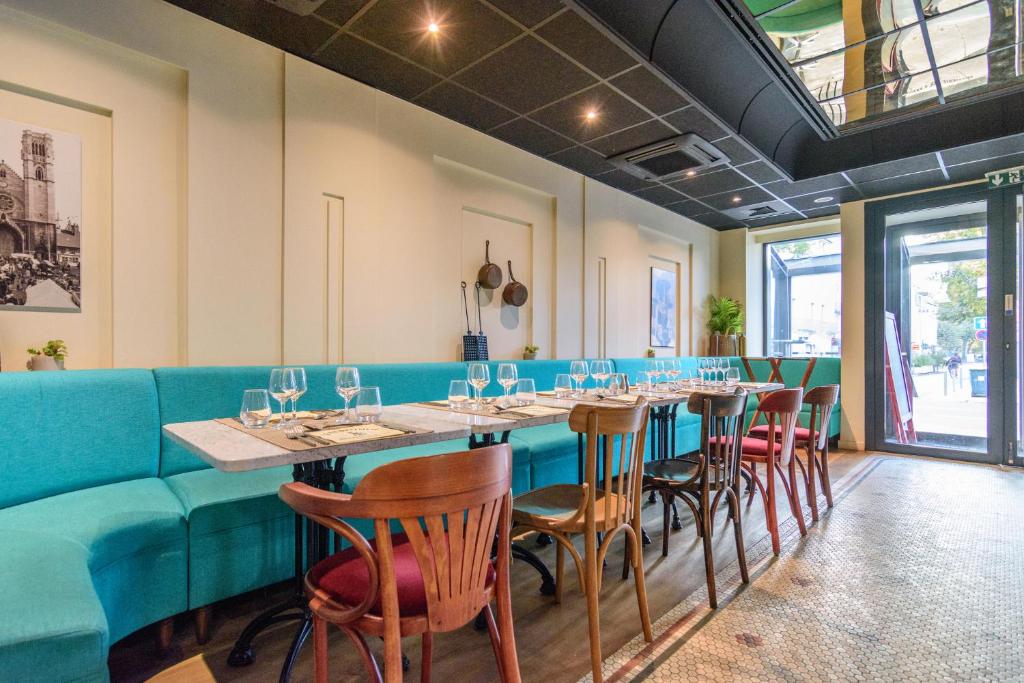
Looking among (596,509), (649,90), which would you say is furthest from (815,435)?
(649,90)

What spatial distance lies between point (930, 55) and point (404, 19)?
12.1 feet

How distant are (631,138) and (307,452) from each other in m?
3.99

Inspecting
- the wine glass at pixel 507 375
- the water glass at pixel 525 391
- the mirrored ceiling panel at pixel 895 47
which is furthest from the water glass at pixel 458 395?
the mirrored ceiling panel at pixel 895 47

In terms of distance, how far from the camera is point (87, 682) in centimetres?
111

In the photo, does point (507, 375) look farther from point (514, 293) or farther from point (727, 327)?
point (727, 327)

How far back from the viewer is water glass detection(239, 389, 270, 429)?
1754 millimetres

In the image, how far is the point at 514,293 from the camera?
4.62 m

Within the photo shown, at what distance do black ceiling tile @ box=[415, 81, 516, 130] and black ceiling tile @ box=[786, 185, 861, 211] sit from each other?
10.9 ft

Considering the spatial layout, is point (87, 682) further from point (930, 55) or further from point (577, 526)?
point (930, 55)

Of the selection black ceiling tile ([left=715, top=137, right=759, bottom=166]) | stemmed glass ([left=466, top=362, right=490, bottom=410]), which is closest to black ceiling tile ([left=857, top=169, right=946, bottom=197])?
black ceiling tile ([left=715, top=137, right=759, bottom=166])

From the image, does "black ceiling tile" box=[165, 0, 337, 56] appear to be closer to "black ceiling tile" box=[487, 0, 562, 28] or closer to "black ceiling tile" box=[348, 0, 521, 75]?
"black ceiling tile" box=[348, 0, 521, 75]

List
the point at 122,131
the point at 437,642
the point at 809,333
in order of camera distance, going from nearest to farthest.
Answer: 1. the point at 437,642
2. the point at 122,131
3. the point at 809,333

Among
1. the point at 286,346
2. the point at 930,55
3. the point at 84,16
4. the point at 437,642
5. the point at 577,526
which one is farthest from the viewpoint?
the point at 930,55

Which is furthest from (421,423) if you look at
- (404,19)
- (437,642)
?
(404,19)
